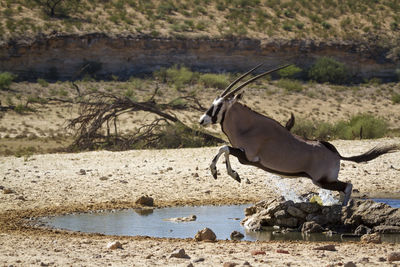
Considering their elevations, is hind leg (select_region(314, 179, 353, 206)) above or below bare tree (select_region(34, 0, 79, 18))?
below

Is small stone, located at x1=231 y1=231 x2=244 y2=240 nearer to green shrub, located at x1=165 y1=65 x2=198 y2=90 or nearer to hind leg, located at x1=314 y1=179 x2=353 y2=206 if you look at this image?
hind leg, located at x1=314 y1=179 x2=353 y2=206

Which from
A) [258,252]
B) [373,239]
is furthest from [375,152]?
[258,252]

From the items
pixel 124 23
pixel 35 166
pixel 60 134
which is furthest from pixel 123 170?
pixel 124 23

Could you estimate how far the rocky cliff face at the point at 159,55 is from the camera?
4153cm

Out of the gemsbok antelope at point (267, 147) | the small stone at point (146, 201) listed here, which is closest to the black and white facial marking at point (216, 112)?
the gemsbok antelope at point (267, 147)

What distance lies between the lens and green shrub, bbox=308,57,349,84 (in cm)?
4322

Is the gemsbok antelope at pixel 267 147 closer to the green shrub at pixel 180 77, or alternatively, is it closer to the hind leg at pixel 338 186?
the hind leg at pixel 338 186

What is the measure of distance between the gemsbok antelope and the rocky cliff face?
31.2 metres

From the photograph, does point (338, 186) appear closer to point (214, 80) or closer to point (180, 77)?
point (214, 80)

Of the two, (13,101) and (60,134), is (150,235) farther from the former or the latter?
(13,101)

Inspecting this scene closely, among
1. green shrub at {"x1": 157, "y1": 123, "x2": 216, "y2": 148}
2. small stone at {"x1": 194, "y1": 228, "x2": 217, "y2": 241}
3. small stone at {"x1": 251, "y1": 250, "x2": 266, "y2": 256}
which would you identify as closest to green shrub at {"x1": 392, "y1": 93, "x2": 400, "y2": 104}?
green shrub at {"x1": 157, "y1": 123, "x2": 216, "y2": 148}

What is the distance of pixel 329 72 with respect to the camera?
142 ft

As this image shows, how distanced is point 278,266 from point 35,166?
9291 mm

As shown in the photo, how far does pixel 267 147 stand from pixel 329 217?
128 centimetres
